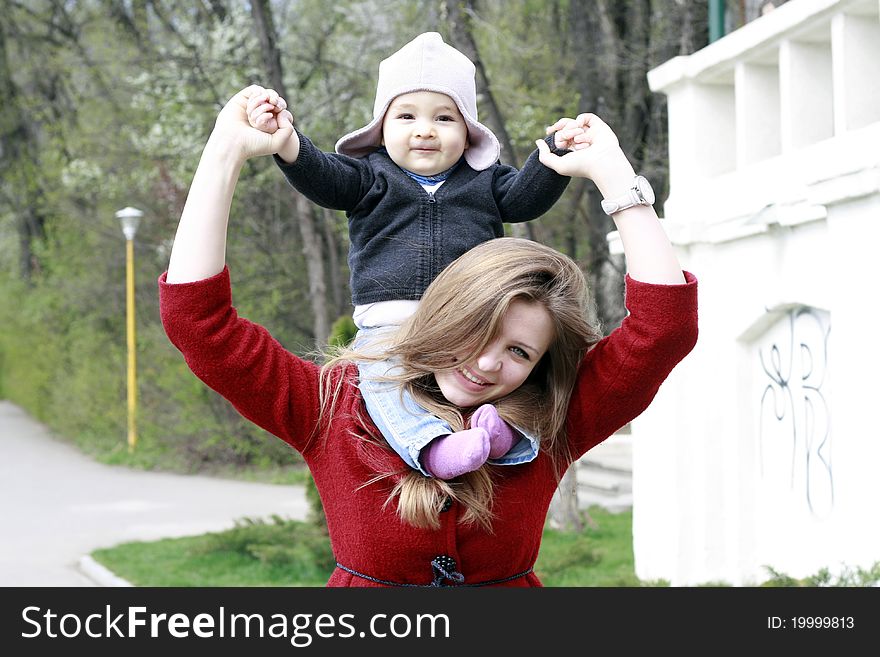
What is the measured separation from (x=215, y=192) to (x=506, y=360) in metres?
0.60

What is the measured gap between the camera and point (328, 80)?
52.6 ft

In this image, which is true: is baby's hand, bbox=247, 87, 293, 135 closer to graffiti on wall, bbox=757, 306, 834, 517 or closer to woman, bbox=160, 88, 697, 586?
woman, bbox=160, 88, 697, 586

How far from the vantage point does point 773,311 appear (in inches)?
280

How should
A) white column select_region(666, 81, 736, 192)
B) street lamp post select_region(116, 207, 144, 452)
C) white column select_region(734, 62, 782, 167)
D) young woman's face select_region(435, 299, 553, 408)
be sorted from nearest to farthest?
young woman's face select_region(435, 299, 553, 408) < white column select_region(734, 62, 782, 167) < white column select_region(666, 81, 736, 192) < street lamp post select_region(116, 207, 144, 452)

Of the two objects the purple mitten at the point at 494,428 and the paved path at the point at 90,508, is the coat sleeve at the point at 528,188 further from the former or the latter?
the paved path at the point at 90,508

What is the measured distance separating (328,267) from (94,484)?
4.66 metres

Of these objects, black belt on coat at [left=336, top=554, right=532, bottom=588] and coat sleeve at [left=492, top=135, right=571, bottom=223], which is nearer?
black belt on coat at [left=336, top=554, right=532, bottom=588]

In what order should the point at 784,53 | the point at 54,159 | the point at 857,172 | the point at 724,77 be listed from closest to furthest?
1. the point at 857,172
2. the point at 784,53
3. the point at 724,77
4. the point at 54,159

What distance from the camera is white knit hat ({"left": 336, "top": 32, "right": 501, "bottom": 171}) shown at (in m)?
2.31

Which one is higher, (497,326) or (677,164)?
(677,164)

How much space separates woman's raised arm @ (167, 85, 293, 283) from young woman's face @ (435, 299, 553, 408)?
0.48 m

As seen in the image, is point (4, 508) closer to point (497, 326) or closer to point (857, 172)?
point (857, 172)

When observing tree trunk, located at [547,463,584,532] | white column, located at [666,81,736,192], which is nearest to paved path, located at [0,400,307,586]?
tree trunk, located at [547,463,584,532]

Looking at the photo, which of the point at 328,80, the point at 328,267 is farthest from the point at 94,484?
the point at 328,80
